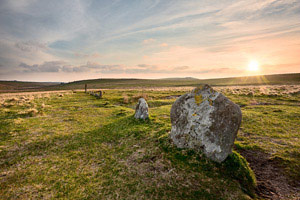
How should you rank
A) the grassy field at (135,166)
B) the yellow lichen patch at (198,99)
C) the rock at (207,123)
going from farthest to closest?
the yellow lichen patch at (198,99)
the rock at (207,123)
the grassy field at (135,166)

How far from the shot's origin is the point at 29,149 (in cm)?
802

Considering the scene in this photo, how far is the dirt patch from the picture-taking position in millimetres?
4840

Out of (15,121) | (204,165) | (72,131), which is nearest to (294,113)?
(204,165)

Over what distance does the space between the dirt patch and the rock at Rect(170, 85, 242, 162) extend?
1.44 meters

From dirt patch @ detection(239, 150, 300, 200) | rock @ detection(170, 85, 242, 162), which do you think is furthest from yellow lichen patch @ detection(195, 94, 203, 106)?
dirt patch @ detection(239, 150, 300, 200)

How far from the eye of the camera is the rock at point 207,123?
6.15 m

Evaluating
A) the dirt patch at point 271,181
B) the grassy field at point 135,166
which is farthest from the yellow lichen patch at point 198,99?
the dirt patch at point 271,181

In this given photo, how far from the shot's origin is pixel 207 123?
641 cm

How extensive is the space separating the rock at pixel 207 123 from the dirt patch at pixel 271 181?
1437 millimetres

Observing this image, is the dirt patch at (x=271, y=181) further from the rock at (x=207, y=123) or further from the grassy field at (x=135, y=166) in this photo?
the rock at (x=207, y=123)

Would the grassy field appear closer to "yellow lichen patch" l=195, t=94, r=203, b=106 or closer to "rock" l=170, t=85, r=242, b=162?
"rock" l=170, t=85, r=242, b=162

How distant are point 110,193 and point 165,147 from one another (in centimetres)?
337

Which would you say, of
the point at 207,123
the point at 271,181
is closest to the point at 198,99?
the point at 207,123

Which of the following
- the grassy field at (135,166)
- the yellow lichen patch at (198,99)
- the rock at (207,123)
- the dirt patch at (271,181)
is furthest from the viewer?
the yellow lichen patch at (198,99)
